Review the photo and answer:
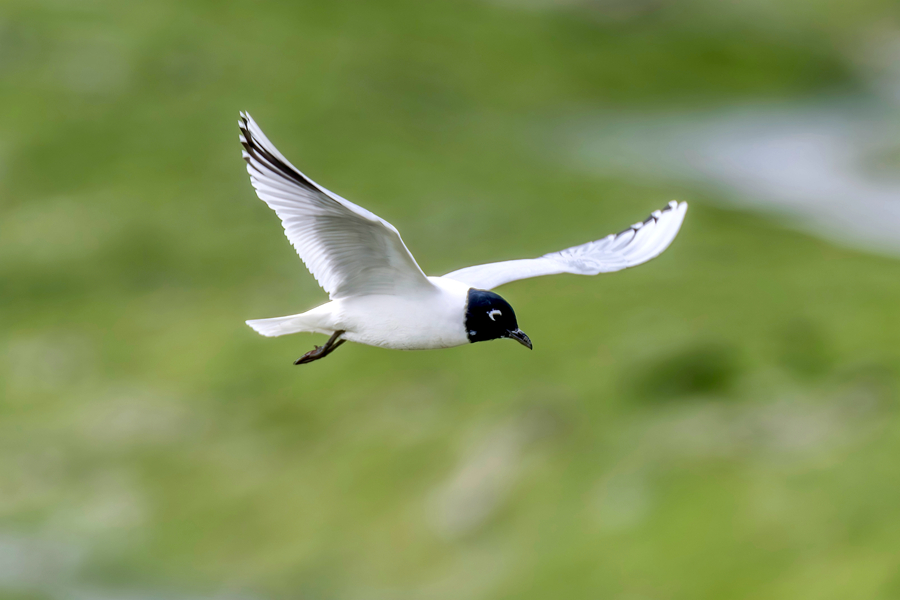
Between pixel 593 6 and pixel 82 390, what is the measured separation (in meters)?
52.4

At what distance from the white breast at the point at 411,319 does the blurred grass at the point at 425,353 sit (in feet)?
106

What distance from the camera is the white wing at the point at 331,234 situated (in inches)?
334

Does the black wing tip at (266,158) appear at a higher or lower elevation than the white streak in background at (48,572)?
lower

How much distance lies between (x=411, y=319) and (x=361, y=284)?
2.43 ft

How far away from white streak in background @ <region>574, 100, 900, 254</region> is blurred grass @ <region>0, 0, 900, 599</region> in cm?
285

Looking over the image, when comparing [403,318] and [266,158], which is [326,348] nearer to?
[403,318]

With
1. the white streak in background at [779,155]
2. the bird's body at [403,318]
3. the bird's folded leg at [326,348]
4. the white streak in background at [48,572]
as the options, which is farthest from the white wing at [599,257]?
the white streak in background at [779,155]

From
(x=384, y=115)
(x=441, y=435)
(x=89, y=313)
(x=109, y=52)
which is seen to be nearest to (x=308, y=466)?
(x=441, y=435)

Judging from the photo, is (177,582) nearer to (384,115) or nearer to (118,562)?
(118,562)

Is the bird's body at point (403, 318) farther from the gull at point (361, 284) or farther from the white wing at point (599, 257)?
the white wing at point (599, 257)

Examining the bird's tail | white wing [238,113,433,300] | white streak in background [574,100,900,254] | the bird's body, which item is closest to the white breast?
the bird's body

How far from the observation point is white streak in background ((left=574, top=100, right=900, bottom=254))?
78.6 meters

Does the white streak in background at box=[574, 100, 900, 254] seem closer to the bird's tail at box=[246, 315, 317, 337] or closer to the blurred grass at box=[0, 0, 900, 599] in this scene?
the blurred grass at box=[0, 0, 900, 599]

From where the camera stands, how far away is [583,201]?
249ft
